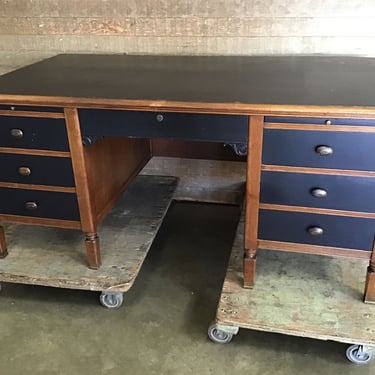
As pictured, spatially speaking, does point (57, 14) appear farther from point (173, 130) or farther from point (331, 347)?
point (331, 347)

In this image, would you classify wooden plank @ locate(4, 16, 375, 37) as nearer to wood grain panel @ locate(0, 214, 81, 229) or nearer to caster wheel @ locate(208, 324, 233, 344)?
wood grain panel @ locate(0, 214, 81, 229)

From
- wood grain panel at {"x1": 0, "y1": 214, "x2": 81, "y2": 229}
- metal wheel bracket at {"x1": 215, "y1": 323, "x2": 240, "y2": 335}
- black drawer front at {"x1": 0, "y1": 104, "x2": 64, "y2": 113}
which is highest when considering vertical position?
black drawer front at {"x1": 0, "y1": 104, "x2": 64, "y2": 113}

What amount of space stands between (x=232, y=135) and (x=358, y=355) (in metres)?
0.81

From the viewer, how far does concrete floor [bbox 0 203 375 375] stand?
5.07ft

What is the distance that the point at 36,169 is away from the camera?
5.43 ft

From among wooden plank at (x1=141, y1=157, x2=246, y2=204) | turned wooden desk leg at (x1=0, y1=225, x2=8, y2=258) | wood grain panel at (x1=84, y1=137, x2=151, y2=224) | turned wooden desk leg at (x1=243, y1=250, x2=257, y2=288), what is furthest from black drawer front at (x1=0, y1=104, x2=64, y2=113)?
wooden plank at (x1=141, y1=157, x2=246, y2=204)

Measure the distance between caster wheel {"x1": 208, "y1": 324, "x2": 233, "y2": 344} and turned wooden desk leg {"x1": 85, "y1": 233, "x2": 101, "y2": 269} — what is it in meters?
0.50

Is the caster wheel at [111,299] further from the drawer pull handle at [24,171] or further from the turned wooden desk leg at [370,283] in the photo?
the turned wooden desk leg at [370,283]

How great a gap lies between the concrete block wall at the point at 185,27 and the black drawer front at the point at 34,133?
739mm

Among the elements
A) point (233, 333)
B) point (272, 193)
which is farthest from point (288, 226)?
point (233, 333)

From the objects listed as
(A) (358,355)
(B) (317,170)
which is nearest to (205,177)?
(B) (317,170)

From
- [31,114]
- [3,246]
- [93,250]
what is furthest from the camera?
[3,246]

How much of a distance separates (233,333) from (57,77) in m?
1.11

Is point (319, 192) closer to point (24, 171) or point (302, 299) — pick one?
point (302, 299)
